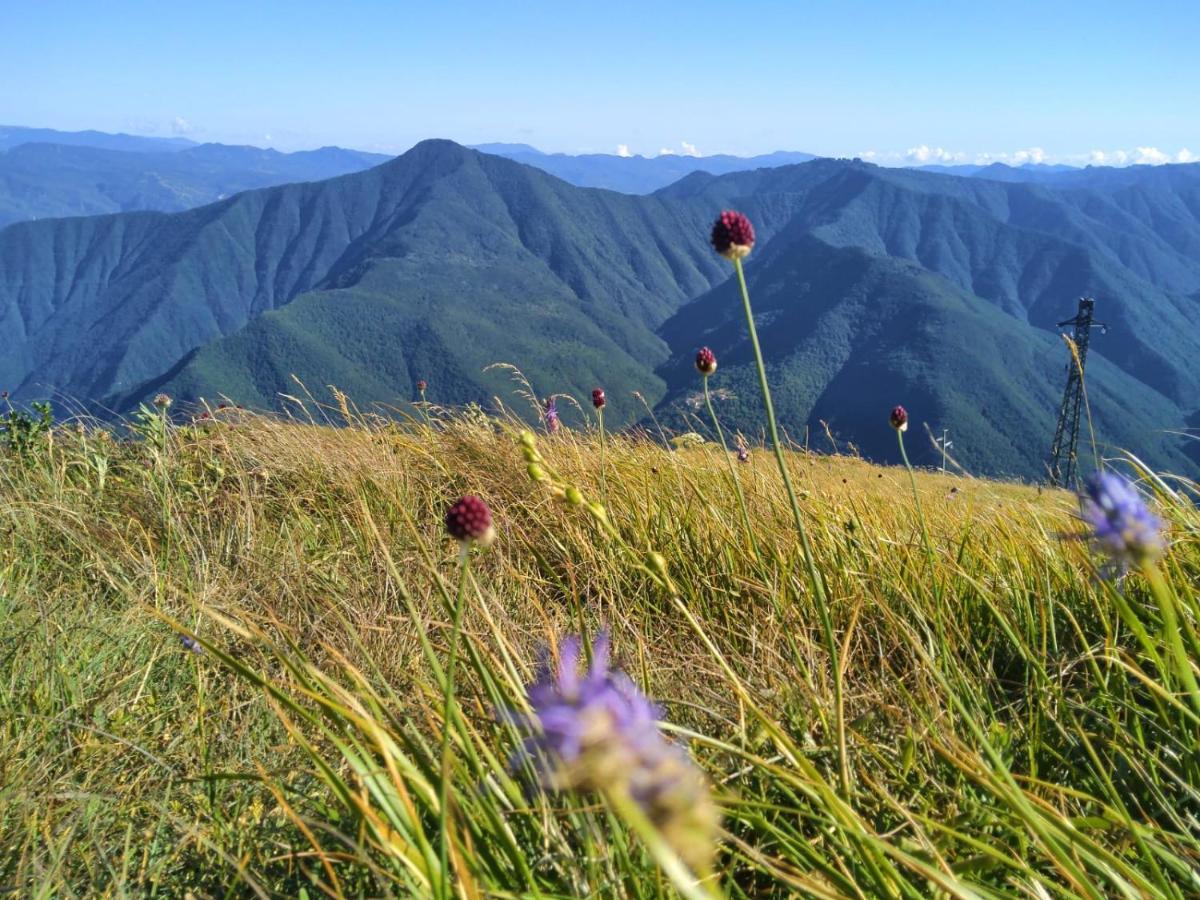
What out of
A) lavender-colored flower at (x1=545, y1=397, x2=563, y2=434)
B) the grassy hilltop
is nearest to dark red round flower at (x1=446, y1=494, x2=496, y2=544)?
the grassy hilltop

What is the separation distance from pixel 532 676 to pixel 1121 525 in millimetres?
1596

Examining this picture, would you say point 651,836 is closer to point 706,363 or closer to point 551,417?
point 706,363

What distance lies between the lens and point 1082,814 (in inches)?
70.6

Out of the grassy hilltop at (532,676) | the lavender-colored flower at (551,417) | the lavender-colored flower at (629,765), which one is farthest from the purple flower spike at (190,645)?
the lavender-colored flower at (551,417)

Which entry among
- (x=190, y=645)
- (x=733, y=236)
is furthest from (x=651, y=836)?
(x=190, y=645)

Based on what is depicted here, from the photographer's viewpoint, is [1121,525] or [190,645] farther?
[190,645]

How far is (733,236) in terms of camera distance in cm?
133

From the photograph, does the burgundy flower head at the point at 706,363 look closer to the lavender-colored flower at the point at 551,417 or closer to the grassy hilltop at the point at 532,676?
the grassy hilltop at the point at 532,676

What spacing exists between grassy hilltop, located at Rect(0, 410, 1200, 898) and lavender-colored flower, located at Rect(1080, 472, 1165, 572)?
255 mm

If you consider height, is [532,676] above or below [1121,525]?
below

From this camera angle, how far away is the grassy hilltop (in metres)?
1.40

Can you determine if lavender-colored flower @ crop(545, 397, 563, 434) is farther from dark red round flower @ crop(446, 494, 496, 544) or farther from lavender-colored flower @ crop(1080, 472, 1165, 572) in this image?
lavender-colored flower @ crop(1080, 472, 1165, 572)

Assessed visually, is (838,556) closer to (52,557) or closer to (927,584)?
(927,584)

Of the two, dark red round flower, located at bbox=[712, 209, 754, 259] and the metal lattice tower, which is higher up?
dark red round flower, located at bbox=[712, 209, 754, 259]
